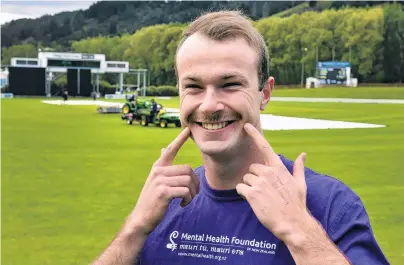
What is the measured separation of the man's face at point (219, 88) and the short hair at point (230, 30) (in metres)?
0.02

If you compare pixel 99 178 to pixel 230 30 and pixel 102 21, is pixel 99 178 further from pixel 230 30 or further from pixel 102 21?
pixel 102 21

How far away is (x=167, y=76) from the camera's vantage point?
4237 inches

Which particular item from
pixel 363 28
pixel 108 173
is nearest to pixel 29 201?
pixel 108 173

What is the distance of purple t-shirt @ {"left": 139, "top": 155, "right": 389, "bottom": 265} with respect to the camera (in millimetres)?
2135

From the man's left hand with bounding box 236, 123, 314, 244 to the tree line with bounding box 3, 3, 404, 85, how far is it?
7913 cm

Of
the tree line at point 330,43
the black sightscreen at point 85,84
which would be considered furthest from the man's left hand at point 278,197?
the black sightscreen at point 85,84

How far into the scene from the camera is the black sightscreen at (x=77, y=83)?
306 feet

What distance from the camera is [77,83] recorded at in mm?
94000

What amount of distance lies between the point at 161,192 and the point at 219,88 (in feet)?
1.49

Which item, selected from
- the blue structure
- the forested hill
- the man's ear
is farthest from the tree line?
the man's ear

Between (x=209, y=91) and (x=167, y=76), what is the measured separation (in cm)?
10591

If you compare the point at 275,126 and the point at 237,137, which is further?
the point at 275,126

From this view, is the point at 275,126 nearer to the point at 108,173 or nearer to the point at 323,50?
the point at 108,173

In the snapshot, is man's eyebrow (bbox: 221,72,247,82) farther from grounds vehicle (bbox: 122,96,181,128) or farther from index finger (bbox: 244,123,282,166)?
grounds vehicle (bbox: 122,96,181,128)
